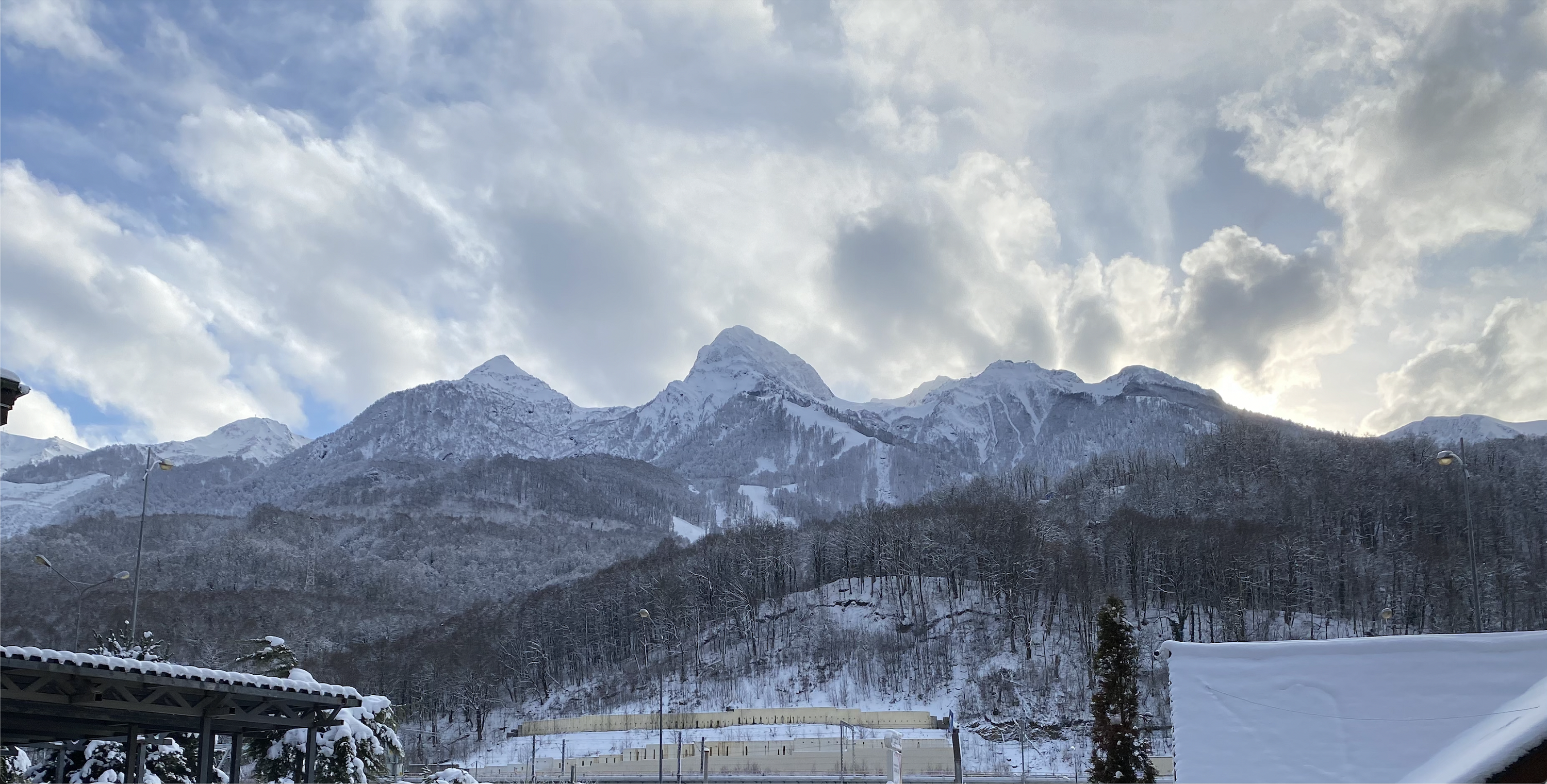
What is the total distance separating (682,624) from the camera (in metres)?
106

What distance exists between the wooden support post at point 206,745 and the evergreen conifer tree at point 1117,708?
1944cm

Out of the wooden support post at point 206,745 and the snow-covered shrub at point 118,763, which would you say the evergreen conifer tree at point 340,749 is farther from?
the wooden support post at point 206,745

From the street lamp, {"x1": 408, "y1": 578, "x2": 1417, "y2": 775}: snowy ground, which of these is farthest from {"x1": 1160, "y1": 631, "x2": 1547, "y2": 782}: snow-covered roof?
{"x1": 408, "y1": 578, "x2": 1417, "y2": 775}: snowy ground

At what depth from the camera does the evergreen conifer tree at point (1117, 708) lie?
25.7 meters

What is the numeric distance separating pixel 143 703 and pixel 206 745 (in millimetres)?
1942

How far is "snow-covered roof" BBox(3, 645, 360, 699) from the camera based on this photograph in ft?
53.5

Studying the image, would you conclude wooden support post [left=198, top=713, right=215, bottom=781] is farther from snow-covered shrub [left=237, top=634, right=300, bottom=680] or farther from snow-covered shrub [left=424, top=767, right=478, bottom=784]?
snow-covered shrub [left=237, top=634, right=300, bottom=680]

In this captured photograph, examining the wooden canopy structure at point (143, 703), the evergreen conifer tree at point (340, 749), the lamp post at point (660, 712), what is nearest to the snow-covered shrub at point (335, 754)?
the evergreen conifer tree at point (340, 749)

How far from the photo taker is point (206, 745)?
19641 millimetres

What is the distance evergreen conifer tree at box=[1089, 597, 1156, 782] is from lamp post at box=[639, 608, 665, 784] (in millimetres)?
24243

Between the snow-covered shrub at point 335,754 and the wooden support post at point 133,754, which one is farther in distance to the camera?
the snow-covered shrub at point 335,754

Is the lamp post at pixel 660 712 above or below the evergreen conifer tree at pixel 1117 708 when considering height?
below

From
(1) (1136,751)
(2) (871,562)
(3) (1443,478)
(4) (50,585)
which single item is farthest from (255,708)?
(4) (50,585)

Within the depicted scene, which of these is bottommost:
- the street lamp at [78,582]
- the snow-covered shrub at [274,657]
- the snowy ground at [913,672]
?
the snowy ground at [913,672]
